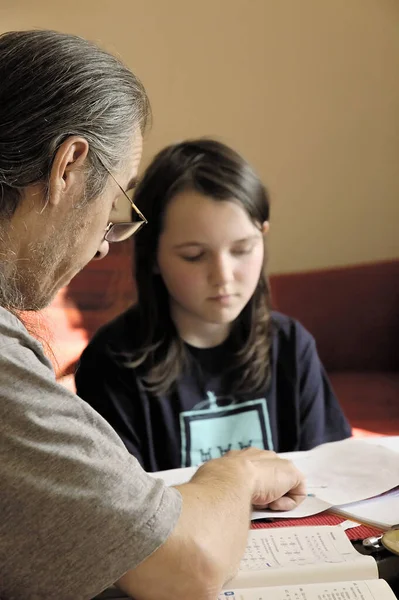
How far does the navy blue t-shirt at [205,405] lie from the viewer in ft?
5.07

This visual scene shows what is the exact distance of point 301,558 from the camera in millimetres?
933

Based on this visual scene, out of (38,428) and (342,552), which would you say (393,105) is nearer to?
(342,552)

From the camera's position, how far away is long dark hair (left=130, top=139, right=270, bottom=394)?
1.56 meters

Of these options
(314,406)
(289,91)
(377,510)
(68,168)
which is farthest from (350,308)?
(68,168)

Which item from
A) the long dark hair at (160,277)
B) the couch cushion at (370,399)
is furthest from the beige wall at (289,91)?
the long dark hair at (160,277)

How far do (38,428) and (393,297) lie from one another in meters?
2.24

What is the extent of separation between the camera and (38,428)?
0.72m

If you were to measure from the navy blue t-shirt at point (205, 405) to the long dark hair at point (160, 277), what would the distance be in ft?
0.09

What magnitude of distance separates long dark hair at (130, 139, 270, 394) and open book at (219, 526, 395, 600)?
2.03ft

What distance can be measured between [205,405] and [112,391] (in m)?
0.19

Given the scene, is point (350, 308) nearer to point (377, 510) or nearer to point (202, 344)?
point (202, 344)

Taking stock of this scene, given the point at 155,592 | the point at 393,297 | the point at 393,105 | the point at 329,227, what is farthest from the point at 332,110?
the point at 155,592

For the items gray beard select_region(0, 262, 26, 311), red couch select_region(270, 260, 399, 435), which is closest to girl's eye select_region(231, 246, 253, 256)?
gray beard select_region(0, 262, 26, 311)

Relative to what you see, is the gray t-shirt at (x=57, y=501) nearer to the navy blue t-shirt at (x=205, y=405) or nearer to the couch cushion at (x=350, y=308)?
the navy blue t-shirt at (x=205, y=405)
